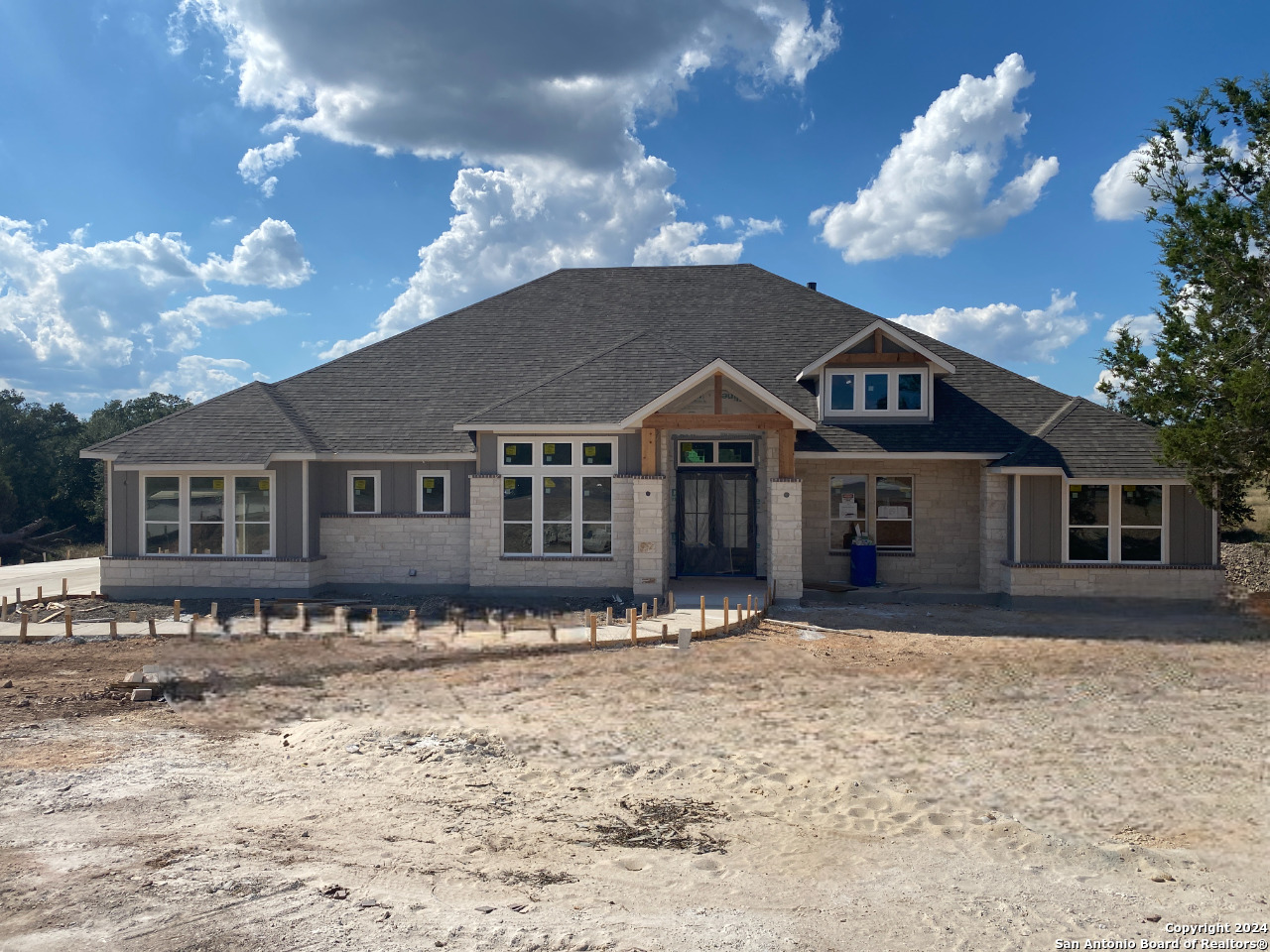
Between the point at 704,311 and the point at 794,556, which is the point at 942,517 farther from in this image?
the point at 704,311

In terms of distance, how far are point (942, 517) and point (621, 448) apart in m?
7.59

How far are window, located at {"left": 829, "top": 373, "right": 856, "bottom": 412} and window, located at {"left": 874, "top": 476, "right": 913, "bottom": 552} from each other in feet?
6.10

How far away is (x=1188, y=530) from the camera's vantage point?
16.8 meters

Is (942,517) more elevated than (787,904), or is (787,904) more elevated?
(942,517)

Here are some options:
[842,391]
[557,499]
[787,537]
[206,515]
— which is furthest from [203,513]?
[842,391]

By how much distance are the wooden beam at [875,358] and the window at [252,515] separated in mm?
13049

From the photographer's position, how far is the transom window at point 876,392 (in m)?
18.7

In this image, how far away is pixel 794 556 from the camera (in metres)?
16.6

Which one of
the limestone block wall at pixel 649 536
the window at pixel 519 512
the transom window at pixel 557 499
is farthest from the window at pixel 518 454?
the limestone block wall at pixel 649 536

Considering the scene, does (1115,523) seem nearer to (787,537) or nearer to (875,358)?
(875,358)

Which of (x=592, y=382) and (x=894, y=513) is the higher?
(x=592, y=382)

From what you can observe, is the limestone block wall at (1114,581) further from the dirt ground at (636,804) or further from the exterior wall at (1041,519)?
the dirt ground at (636,804)

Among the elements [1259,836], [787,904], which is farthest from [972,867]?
[1259,836]

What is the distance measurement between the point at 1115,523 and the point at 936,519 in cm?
354
